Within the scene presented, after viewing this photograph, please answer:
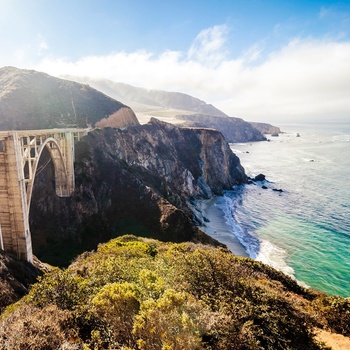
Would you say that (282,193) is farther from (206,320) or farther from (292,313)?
(206,320)

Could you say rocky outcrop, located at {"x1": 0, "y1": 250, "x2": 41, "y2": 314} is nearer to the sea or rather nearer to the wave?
the wave

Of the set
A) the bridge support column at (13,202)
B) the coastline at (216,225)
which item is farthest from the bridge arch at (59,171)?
the coastline at (216,225)

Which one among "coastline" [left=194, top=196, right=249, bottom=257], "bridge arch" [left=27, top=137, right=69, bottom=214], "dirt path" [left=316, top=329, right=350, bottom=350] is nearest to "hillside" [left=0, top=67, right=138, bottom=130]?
"bridge arch" [left=27, top=137, right=69, bottom=214]

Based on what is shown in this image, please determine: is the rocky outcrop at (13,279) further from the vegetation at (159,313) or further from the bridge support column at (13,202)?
the vegetation at (159,313)

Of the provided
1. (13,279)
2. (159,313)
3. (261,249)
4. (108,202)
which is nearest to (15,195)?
(13,279)

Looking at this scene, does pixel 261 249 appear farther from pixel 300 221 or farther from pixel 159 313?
pixel 159 313
